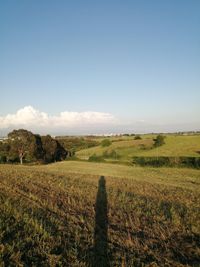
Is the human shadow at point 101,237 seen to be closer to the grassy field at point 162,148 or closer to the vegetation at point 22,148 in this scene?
the grassy field at point 162,148

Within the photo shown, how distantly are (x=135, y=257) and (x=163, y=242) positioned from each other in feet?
4.66

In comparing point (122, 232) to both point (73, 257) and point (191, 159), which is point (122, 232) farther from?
point (191, 159)

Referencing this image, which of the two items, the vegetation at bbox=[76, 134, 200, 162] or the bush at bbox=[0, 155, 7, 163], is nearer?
the vegetation at bbox=[76, 134, 200, 162]

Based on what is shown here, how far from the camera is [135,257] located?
641 cm

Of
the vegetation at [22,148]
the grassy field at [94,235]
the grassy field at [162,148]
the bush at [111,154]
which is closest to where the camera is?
the grassy field at [94,235]

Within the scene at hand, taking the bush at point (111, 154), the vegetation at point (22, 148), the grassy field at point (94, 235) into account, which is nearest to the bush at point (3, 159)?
the vegetation at point (22, 148)

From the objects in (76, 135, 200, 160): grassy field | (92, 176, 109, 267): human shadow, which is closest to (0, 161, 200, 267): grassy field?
(92, 176, 109, 267): human shadow

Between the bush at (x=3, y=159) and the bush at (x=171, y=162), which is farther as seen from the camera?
the bush at (x=3, y=159)

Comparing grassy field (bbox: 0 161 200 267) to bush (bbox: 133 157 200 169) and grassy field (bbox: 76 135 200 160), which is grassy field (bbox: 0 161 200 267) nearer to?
bush (bbox: 133 157 200 169)

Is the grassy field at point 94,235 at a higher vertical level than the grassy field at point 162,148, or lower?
higher

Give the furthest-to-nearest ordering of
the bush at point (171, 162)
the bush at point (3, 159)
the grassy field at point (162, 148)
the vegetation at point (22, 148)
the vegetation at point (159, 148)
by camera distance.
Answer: the vegetation at point (22, 148) → the bush at point (3, 159) → the grassy field at point (162, 148) → the vegetation at point (159, 148) → the bush at point (171, 162)

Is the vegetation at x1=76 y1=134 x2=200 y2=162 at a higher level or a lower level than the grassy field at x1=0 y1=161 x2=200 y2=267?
lower

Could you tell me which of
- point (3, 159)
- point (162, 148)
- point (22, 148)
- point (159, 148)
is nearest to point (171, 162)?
point (162, 148)

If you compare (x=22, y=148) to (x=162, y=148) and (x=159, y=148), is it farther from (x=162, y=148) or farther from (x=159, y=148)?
(x=162, y=148)
